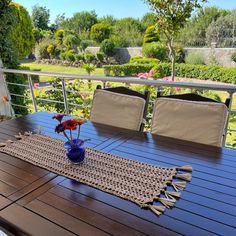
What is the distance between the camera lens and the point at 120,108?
1783 millimetres

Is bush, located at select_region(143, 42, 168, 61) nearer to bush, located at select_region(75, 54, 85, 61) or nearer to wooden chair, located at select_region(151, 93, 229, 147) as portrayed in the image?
bush, located at select_region(75, 54, 85, 61)

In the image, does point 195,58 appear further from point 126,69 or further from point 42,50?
point 42,50

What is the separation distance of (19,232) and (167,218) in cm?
49

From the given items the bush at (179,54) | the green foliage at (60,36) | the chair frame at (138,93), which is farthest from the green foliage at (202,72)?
the green foliage at (60,36)

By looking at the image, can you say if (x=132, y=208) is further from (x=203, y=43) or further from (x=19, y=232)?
(x=203, y=43)

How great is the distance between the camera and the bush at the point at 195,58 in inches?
450

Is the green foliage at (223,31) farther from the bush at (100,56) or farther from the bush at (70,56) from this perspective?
the bush at (70,56)

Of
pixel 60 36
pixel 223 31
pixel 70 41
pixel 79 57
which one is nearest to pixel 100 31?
pixel 70 41

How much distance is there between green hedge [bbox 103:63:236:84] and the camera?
9.35 metres

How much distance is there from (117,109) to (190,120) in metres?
0.54

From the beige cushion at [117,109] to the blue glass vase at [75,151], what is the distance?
1.92ft

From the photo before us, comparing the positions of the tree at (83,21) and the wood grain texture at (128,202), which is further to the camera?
the tree at (83,21)

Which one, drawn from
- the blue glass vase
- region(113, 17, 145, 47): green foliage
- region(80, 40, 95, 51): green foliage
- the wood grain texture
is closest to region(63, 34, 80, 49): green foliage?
region(80, 40, 95, 51): green foliage

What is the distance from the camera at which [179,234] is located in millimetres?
755
